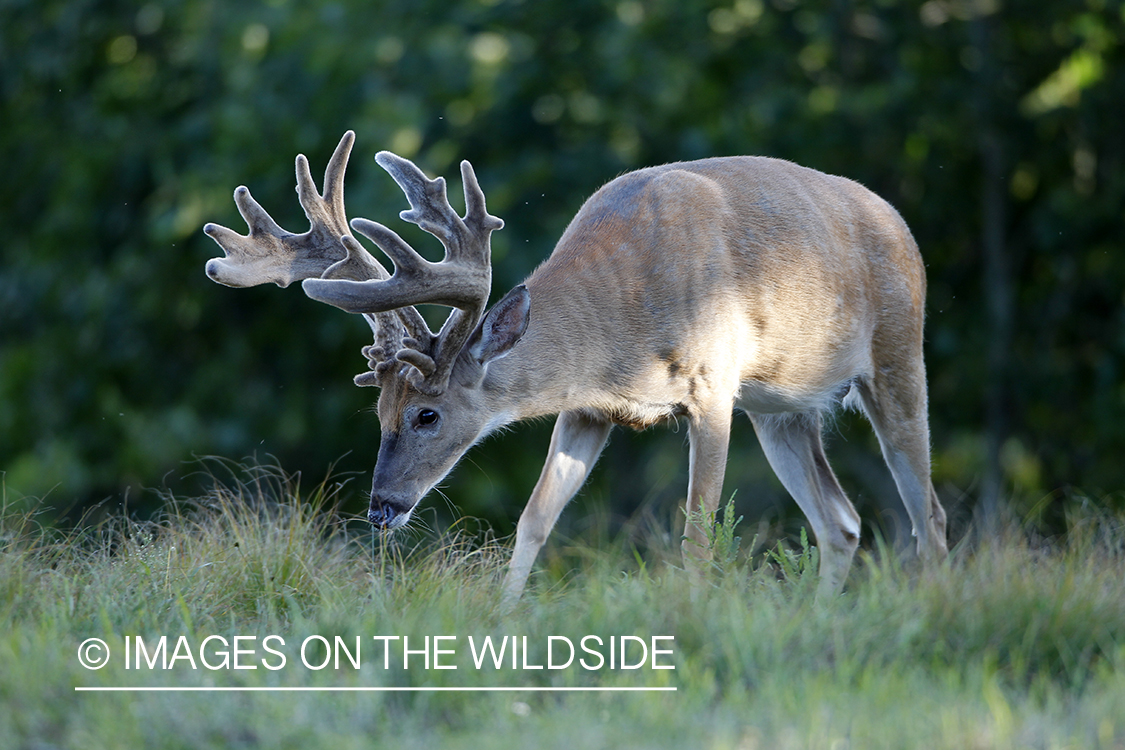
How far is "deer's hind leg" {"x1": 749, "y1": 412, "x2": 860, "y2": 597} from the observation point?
22.2 ft

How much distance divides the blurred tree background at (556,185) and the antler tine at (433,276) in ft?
18.3

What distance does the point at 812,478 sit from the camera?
6926mm

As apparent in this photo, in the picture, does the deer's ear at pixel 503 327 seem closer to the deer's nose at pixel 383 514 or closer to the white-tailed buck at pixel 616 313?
the white-tailed buck at pixel 616 313

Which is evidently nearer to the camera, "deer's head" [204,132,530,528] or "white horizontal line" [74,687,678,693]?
"white horizontal line" [74,687,678,693]

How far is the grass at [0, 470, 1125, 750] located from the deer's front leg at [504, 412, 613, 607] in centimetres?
30

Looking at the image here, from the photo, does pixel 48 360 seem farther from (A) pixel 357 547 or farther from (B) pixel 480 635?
(B) pixel 480 635

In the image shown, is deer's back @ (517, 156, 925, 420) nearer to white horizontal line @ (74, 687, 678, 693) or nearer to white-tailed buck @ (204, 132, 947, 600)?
white-tailed buck @ (204, 132, 947, 600)

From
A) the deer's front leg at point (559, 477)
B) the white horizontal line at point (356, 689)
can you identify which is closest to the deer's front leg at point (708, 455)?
the deer's front leg at point (559, 477)

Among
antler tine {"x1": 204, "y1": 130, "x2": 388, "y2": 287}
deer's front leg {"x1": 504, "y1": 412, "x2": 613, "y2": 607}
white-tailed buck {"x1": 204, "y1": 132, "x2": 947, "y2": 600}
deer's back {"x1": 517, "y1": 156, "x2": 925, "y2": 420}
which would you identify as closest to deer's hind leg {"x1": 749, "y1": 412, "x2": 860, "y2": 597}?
white-tailed buck {"x1": 204, "y1": 132, "x2": 947, "y2": 600}

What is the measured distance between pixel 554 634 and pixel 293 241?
245 centimetres

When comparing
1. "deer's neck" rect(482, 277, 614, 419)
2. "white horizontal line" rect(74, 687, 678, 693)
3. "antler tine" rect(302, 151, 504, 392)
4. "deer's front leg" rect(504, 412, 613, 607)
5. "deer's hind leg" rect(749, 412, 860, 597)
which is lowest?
"deer's hind leg" rect(749, 412, 860, 597)

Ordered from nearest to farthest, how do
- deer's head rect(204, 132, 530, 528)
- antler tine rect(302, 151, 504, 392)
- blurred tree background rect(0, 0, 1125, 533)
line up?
1. antler tine rect(302, 151, 504, 392)
2. deer's head rect(204, 132, 530, 528)
3. blurred tree background rect(0, 0, 1125, 533)

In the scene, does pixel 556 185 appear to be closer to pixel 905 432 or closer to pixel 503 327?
pixel 905 432

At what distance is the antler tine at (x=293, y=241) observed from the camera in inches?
233
